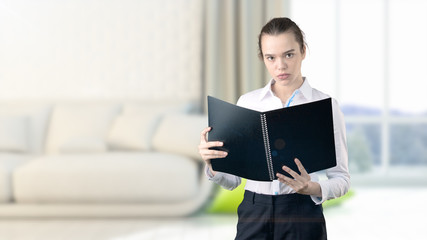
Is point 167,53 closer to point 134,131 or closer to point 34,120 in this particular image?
point 134,131

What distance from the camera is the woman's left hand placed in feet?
3.63

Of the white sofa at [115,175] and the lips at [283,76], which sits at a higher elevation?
the lips at [283,76]

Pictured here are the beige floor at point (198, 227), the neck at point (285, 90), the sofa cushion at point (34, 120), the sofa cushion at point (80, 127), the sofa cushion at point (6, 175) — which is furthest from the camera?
the sofa cushion at point (34, 120)

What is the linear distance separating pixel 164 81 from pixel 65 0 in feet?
3.54

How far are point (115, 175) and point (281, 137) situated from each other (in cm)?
197

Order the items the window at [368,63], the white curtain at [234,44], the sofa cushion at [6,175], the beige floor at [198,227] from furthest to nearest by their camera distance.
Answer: the window at [368,63]
the white curtain at [234,44]
the sofa cushion at [6,175]
the beige floor at [198,227]

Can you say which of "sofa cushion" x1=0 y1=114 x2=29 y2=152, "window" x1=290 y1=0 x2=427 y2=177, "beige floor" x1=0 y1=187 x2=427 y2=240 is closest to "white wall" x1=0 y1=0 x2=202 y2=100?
"sofa cushion" x1=0 y1=114 x2=29 y2=152

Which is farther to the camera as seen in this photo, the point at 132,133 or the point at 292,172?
the point at 132,133

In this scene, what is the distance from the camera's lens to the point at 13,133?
340 centimetres

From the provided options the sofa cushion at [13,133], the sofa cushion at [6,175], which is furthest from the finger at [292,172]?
the sofa cushion at [13,133]

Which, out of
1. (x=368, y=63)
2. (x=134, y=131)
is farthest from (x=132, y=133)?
(x=368, y=63)

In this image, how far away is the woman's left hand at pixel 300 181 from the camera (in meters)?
1.11

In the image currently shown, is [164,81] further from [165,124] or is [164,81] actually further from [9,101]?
[9,101]

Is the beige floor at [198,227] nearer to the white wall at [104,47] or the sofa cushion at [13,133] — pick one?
the sofa cushion at [13,133]
